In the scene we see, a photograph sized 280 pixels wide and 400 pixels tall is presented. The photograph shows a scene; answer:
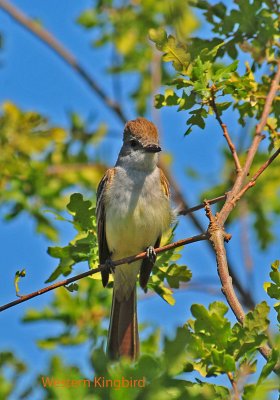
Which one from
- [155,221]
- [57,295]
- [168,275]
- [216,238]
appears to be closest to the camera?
[216,238]

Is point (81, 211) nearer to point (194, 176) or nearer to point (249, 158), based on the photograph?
point (249, 158)

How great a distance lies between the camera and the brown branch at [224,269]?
3.46 metres

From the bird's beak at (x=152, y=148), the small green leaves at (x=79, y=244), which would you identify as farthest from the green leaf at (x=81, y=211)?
the bird's beak at (x=152, y=148)

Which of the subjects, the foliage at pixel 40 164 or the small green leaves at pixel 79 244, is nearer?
the small green leaves at pixel 79 244

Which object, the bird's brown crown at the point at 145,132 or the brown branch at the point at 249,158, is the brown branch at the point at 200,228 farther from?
the brown branch at the point at 249,158

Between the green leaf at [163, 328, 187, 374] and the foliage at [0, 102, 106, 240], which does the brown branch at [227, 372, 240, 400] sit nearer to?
the green leaf at [163, 328, 187, 374]

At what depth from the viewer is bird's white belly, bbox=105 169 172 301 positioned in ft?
18.6

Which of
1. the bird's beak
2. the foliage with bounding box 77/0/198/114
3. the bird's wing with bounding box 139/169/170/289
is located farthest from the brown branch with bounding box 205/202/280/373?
the foliage with bounding box 77/0/198/114

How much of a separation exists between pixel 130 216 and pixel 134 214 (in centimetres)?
3

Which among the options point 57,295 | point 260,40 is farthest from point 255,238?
point 260,40

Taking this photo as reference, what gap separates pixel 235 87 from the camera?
452 centimetres

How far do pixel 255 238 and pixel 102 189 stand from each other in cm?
319

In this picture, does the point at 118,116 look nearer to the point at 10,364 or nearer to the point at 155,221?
the point at 155,221

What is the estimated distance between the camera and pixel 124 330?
Result: 5.70 metres
